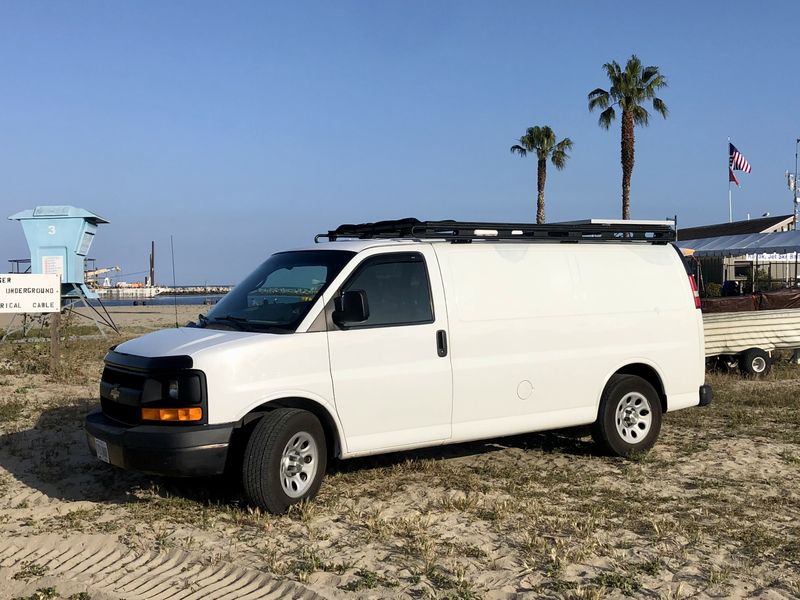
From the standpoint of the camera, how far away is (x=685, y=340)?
27.5ft

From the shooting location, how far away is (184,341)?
6.28m

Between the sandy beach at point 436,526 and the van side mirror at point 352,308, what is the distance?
143 cm

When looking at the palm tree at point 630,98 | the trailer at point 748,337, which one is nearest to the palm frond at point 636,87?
the palm tree at point 630,98

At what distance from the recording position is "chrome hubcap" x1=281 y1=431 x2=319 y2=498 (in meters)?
6.11

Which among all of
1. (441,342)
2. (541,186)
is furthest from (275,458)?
(541,186)

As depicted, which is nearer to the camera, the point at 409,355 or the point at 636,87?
the point at 409,355

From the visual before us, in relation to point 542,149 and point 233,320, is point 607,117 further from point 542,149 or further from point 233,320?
point 233,320

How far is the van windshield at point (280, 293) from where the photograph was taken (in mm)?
6512

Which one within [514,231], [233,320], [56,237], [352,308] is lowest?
[233,320]

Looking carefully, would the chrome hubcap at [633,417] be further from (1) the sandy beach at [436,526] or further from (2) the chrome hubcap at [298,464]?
(2) the chrome hubcap at [298,464]

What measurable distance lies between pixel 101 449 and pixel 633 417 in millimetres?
4884

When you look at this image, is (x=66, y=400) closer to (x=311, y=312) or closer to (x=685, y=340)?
(x=311, y=312)

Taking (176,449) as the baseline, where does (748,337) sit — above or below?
above

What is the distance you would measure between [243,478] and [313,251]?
2068mm
